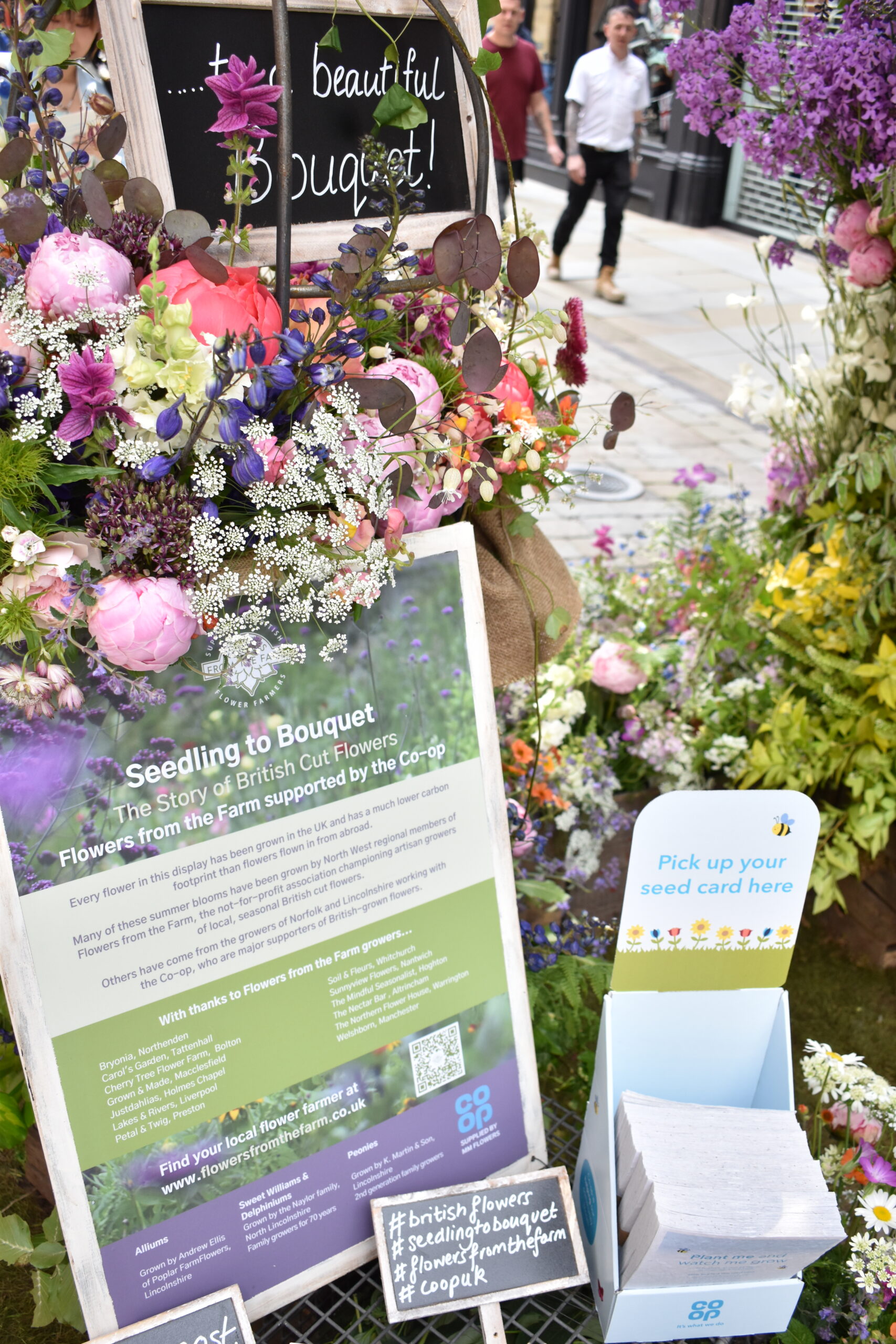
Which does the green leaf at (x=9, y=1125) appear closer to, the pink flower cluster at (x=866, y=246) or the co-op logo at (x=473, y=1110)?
the co-op logo at (x=473, y=1110)

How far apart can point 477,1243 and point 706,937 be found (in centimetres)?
49

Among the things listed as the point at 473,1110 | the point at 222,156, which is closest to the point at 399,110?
the point at 222,156

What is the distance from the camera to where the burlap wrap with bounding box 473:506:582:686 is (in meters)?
1.40

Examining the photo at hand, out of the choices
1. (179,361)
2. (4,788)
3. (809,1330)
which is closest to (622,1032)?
(809,1330)

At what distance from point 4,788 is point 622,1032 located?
903mm

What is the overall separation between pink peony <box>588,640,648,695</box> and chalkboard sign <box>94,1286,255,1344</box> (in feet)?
5.53

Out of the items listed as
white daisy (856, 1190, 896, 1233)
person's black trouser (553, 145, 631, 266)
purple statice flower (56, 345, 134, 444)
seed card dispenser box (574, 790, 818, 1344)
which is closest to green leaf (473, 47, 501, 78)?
purple statice flower (56, 345, 134, 444)

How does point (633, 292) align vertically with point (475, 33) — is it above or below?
below

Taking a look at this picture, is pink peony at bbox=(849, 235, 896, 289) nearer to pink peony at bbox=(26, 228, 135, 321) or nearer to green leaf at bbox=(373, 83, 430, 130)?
green leaf at bbox=(373, 83, 430, 130)

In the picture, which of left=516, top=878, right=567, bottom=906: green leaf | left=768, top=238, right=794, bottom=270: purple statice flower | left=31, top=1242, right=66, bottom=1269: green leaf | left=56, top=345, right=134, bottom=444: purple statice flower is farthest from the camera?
left=768, top=238, right=794, bottom=270: purple statice flower

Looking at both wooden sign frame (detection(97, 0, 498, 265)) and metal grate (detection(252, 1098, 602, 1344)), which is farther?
metal grate (detection(252, 1098, 602, 1344))

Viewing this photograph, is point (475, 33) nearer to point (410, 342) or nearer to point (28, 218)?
point (410, 342)

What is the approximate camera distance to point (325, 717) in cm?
122

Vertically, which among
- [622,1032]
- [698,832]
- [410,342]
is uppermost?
[410,342]
